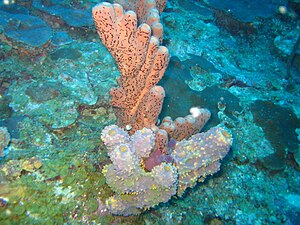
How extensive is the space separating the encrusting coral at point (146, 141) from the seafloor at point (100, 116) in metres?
0.43

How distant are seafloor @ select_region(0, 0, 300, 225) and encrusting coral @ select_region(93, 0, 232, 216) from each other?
433mm

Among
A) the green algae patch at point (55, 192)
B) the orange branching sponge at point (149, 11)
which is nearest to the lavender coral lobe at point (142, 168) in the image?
the green algae patch at point (55, 192)

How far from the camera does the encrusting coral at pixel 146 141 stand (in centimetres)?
212

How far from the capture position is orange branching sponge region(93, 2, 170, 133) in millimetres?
2254

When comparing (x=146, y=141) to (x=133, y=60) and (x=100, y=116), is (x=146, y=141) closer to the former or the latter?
(x=133, y=60)

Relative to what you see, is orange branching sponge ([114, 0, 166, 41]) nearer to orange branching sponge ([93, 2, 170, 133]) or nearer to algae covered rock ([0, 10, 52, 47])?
orange branching sponge ([93, 2, 170, 133])

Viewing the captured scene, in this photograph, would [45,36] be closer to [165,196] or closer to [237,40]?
[165,196]

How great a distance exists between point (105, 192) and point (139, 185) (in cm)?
48

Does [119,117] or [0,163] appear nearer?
[0,163]

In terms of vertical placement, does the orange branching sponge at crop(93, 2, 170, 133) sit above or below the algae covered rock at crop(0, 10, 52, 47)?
above

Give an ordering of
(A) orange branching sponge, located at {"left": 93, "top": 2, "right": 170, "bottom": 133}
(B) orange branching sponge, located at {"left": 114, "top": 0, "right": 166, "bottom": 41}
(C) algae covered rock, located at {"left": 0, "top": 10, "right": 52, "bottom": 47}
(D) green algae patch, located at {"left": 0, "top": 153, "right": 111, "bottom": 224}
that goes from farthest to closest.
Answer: (C) algae covered rock, located at {"left": 0, "top": 10, "right": 52, "bottom": 47} → (B) orange branching sponge, located at {"left": 114, "top": 0, "right": 166, "bottom": 41} → (A) orange branching sponge, located at {"left": 93, "top": 2, "right": 170, "bottom": 133} → (D) green algae patch, located at {"left": 0, "top": 153, "right": 111, "bottom": 224}

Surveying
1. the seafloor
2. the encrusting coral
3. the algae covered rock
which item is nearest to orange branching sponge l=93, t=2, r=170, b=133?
the encrusting coral

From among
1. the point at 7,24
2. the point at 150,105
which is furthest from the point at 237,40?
the point at 7,24

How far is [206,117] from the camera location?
9.24 ft
